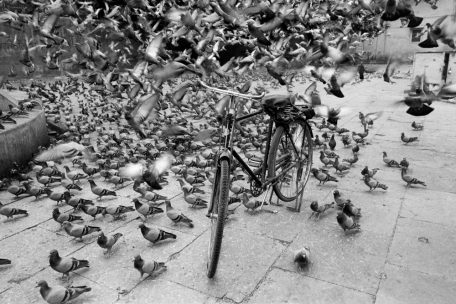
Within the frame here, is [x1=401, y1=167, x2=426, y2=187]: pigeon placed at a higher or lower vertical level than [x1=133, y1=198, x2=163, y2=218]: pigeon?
lower

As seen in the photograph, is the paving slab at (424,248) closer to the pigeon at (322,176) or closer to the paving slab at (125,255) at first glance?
the pigeon at (322,176)

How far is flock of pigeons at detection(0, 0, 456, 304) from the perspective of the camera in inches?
162

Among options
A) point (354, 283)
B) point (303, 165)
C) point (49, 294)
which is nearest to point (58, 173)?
point (49, 294)

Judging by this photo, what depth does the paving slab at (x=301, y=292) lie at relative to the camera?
3.06 meters

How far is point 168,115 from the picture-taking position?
33.2 ft

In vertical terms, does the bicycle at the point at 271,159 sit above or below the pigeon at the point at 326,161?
above

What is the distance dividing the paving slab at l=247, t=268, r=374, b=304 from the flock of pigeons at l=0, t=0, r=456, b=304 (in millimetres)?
241

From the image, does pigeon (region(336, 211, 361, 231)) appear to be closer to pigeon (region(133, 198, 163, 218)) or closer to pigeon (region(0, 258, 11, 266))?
pigeon (region(133, 198, 163, 218))

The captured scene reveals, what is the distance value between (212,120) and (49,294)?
24.4ft

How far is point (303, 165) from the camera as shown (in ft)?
16.3

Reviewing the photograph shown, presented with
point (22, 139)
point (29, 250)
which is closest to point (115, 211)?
point (29, 250)

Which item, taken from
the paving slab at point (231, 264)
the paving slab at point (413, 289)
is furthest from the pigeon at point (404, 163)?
the paving slab at point (231, 264)

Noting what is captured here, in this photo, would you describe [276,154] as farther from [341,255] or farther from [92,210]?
[92,210]

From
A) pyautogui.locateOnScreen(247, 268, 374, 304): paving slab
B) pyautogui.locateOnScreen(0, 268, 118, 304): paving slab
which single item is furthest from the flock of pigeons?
pyautogui.locateOnScreen(247, 268, 374, 304): paving slab
